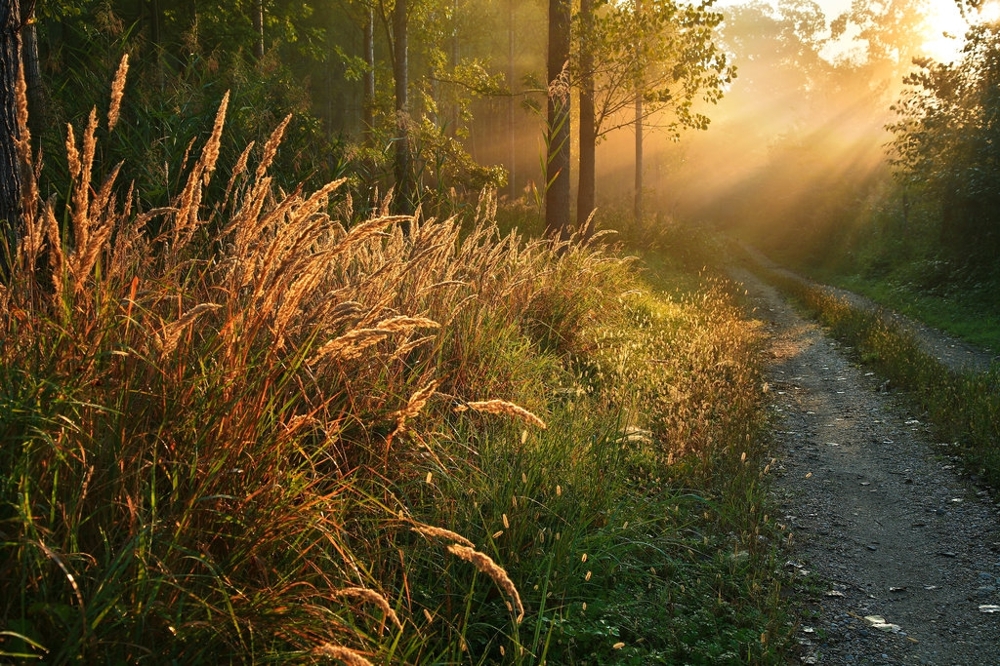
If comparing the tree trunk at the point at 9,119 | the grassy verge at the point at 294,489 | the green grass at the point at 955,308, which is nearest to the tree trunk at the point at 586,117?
the green grass at the point at 955,308

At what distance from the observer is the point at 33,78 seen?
5945 mm

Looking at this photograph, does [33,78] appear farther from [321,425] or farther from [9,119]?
[321,425]

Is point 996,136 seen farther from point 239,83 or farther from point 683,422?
point 239,83

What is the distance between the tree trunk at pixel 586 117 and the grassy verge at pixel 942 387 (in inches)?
231

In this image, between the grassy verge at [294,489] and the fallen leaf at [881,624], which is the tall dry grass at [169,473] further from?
the fallen leaf at [881,624]

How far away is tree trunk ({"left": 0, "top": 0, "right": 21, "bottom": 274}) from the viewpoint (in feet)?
12.7

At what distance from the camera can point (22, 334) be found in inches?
96.7

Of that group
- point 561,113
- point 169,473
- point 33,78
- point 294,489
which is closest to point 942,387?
point 561,113

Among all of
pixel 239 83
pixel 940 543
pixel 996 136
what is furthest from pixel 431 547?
pixel 996 136

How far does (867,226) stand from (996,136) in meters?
13.7

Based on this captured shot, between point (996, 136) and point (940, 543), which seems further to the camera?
point (996, 136)

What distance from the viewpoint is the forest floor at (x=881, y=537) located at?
3.68m

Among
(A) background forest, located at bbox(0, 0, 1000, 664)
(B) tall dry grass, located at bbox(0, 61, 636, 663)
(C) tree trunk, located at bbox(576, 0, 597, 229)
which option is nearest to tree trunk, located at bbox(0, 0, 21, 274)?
(A) background forest, located at bbox(0, 0, 1000, 664)

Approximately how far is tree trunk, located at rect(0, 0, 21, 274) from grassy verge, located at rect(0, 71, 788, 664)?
742mm
